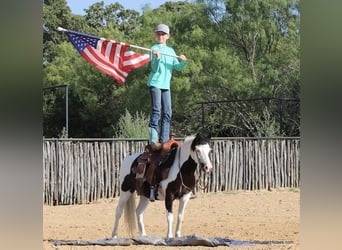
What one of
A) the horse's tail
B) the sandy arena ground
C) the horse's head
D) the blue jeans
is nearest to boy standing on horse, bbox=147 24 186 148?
the blue jeans

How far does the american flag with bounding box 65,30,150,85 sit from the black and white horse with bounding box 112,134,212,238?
→ 2.69 feet

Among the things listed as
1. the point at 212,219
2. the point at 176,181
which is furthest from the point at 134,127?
the point at 176,181

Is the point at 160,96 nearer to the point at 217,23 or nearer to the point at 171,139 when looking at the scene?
the point at 171,139

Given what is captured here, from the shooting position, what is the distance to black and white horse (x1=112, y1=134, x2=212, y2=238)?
5879 millimetres

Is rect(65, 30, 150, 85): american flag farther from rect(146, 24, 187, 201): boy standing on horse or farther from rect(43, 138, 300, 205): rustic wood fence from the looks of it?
rect(43, 138, 300, 205): rustic wood fence

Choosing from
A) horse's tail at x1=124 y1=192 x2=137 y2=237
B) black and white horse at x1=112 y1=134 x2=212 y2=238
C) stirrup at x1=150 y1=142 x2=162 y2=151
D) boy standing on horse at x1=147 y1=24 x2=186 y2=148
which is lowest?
horse's tail at x1=124 y1=192 x2=137 y2=237

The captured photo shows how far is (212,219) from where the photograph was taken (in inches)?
331

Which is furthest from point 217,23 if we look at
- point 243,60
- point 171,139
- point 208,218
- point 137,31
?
point 171,139

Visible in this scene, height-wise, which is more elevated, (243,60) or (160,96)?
(243,60)

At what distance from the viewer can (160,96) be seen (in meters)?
6.20
